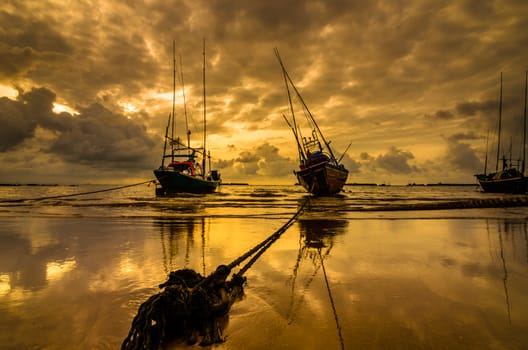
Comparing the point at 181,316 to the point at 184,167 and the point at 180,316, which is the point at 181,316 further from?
the point at 184,167

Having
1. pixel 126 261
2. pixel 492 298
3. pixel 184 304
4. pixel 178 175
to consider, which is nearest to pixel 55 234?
pixel 126 261

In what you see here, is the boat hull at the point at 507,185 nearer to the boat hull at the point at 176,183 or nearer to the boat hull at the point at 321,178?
the boat hull at the point at 321,178

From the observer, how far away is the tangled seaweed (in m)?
2.28

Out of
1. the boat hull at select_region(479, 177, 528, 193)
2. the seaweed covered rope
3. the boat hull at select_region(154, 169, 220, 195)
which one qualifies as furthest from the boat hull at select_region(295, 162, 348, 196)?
the seaweed covered rope

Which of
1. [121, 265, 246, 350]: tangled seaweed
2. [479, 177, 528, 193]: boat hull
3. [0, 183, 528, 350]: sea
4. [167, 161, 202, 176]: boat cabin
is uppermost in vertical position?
[167, 161, 202, 176]: boat cabin

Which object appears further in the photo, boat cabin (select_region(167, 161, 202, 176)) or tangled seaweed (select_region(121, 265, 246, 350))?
boat cabin (select_region(167, 161, 202, 176))

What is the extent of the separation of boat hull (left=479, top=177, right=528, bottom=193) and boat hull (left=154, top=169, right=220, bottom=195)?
48485 millimetres

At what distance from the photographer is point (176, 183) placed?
39281 mm

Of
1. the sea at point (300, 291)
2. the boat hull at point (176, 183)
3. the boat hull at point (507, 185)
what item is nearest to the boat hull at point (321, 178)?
the boat hull at point (176, 183)

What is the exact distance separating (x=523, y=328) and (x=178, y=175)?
124 ft

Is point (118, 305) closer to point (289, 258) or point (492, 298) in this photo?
point (289, 258)

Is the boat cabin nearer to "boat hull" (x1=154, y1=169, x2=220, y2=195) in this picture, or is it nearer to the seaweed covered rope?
"boat hull" (x1=154, y1=169, x2=220, y2=195)

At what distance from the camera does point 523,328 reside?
2.77 m

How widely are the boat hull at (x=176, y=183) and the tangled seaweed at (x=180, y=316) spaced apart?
36245 millimetres
